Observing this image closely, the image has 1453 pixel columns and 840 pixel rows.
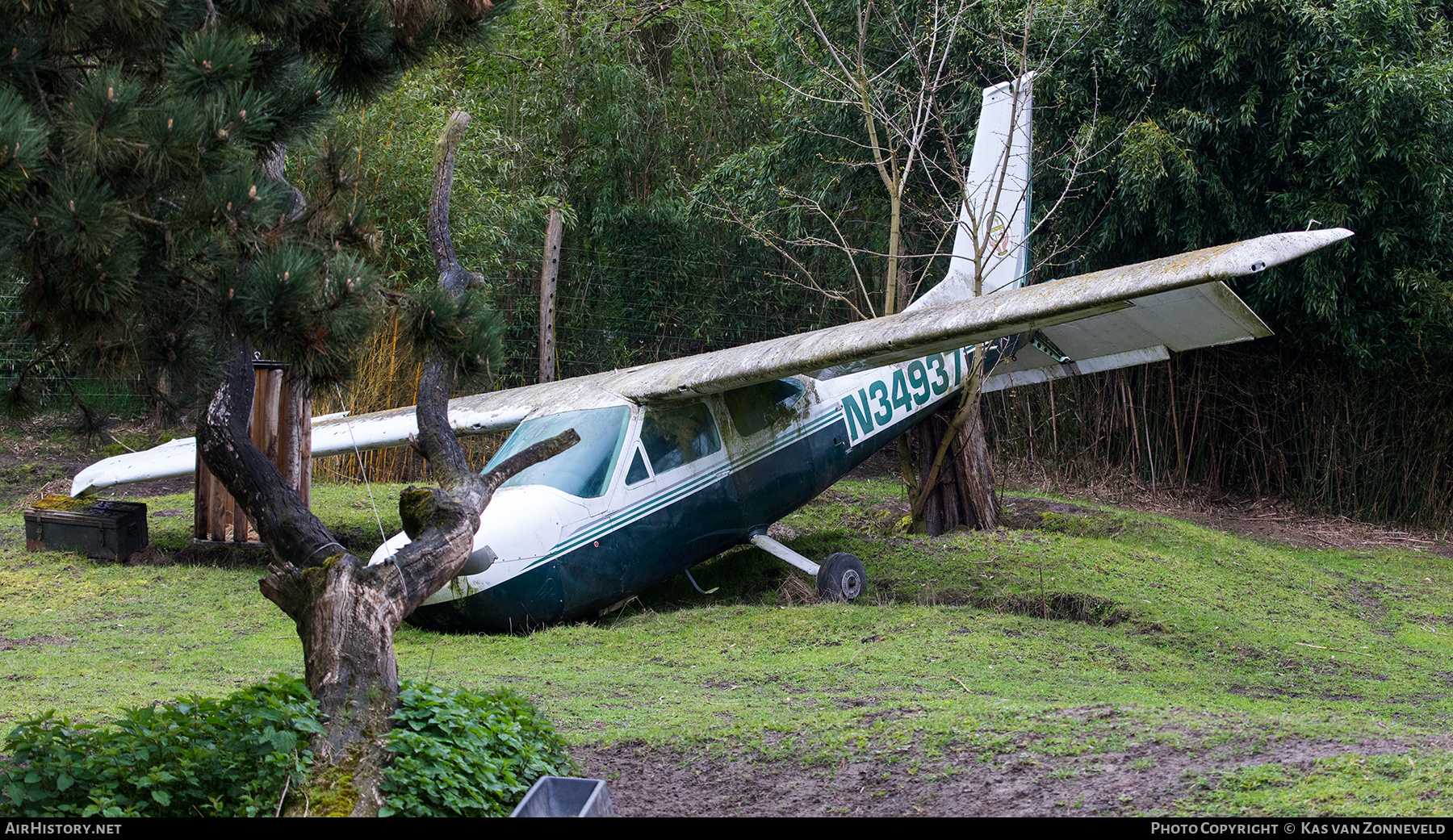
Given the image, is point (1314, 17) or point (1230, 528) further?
point (1230, 528)

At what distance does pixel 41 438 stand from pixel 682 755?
38.7ft

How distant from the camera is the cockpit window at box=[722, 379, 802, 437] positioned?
779 cm

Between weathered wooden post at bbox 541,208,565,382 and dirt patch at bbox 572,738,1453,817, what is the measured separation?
7381 millimetres

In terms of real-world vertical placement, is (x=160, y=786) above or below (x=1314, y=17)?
below

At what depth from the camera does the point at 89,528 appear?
830 centimetres

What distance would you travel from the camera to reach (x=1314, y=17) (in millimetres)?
9992

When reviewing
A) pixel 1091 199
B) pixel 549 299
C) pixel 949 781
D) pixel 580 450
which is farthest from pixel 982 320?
pixel 1091 199

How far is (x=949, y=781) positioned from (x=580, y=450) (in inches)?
157

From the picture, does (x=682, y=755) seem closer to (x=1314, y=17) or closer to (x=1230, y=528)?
(x=1230, y=528)

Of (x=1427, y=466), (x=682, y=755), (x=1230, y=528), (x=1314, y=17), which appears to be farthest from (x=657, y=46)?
(x=682, y=755)

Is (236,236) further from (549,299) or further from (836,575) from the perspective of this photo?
(549,299)

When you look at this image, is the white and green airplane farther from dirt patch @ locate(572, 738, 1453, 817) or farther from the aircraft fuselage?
dirt patch @ locate(572, 738, 1453, 817)

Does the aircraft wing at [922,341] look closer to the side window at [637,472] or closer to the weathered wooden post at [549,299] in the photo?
the side window at [637,472]

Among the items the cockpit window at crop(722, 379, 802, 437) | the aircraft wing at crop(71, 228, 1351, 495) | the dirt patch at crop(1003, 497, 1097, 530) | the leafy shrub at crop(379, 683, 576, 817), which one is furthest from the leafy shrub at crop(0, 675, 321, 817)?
the dirt patch at crop(1003, 497, 1097, 530)
